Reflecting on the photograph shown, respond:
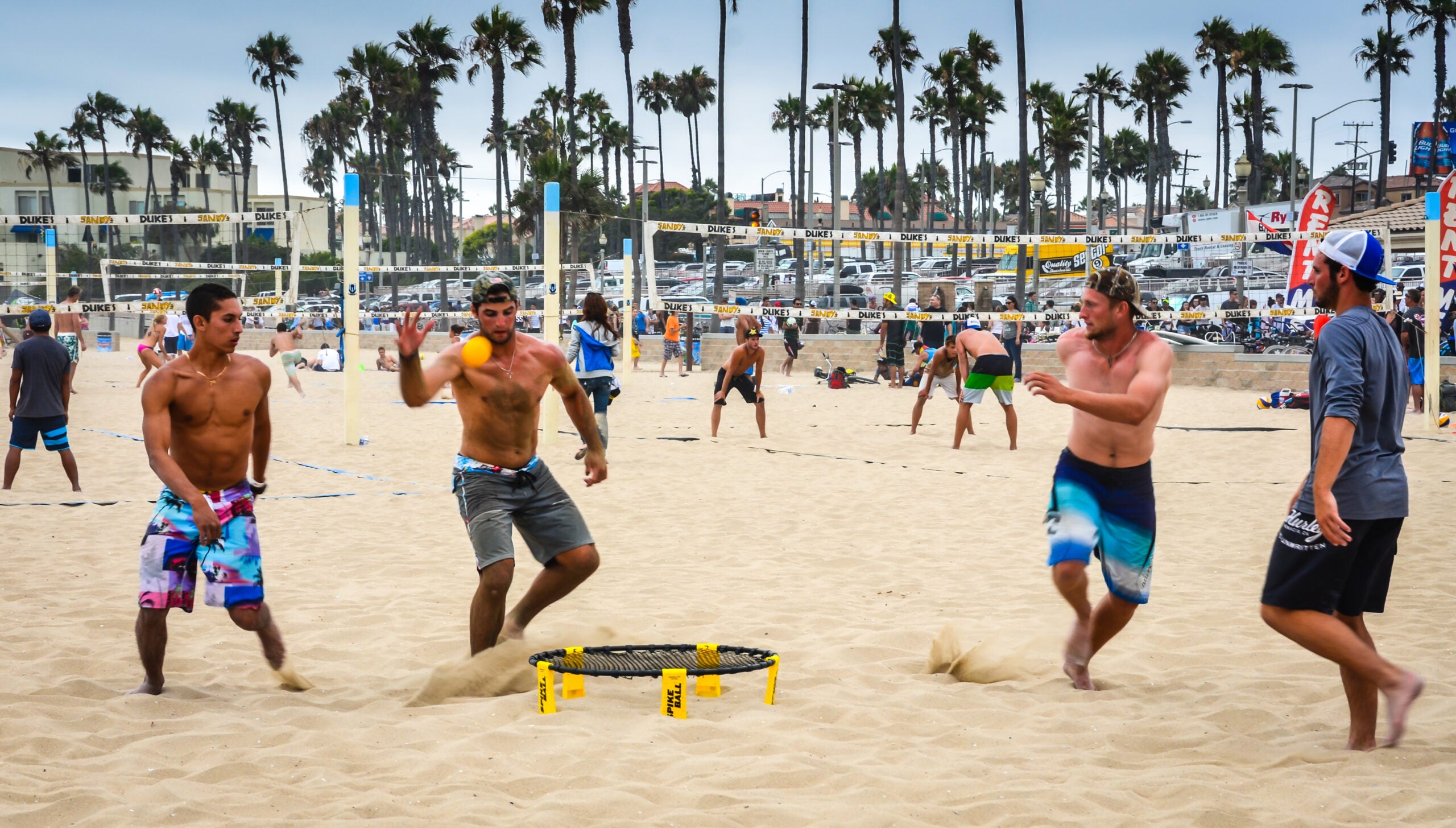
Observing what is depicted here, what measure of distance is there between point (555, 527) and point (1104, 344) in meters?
2.09

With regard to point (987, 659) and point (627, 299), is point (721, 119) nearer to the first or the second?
point (627, 299)

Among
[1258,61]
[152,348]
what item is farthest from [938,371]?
[1258,61]

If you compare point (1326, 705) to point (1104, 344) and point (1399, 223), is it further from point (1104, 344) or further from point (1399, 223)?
point (1399, 223)

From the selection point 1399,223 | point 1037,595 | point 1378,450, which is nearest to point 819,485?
point 1037,595

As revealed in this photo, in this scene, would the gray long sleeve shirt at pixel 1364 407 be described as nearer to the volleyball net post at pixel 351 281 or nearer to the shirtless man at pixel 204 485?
the shirtless man at pixel 204 485

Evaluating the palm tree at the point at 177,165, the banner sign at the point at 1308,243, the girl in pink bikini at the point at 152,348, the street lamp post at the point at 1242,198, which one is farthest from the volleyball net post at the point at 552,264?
the palm tree at the point at 177,165

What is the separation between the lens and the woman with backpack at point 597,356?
10805 mm

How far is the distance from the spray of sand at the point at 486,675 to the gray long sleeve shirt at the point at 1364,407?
2622 millimetres

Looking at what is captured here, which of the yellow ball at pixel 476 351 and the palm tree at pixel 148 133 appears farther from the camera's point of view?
the palm tree at pixel 148 133

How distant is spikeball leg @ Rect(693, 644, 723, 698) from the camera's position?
4.20 meters

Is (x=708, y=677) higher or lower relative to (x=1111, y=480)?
lower

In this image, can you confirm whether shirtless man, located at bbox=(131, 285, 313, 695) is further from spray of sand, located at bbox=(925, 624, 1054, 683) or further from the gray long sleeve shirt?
the gray long sleeve shirt

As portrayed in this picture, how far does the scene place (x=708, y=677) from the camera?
167 inches

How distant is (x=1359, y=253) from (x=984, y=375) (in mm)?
8761
